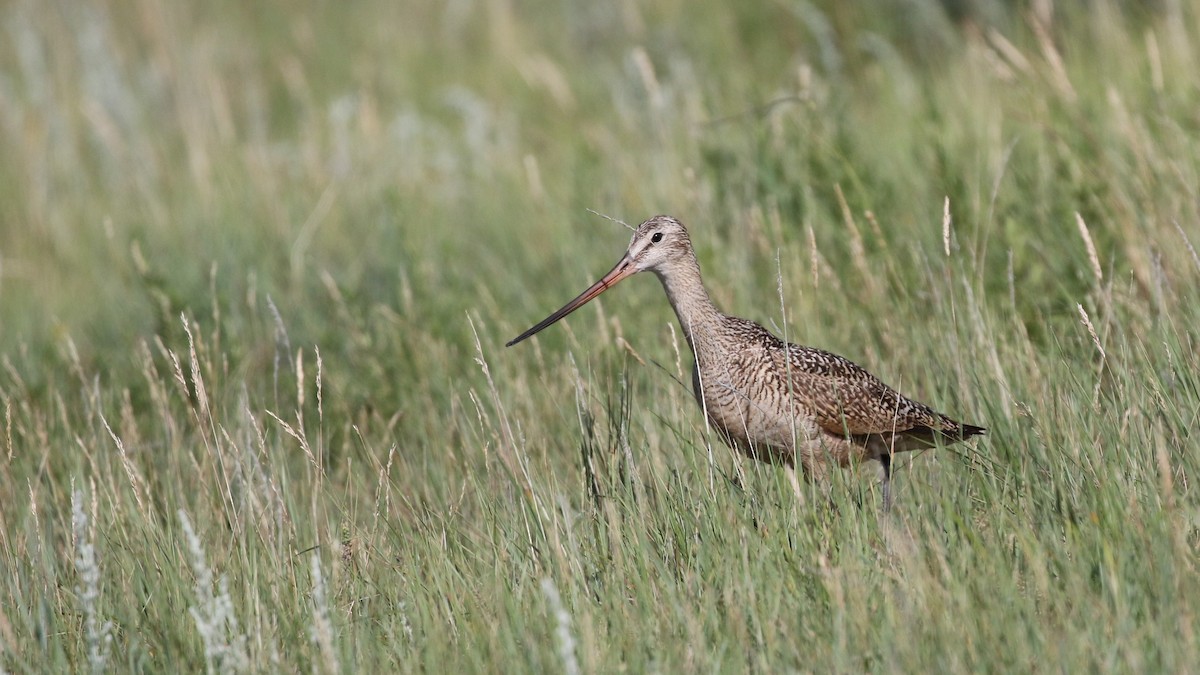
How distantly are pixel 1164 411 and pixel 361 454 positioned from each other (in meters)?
2.95

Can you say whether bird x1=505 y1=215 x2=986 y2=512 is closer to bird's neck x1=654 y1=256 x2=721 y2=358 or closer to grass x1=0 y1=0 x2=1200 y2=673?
bird's neck x1=654 y1=256 x2=721 y2=358

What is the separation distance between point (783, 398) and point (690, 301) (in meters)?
0.57

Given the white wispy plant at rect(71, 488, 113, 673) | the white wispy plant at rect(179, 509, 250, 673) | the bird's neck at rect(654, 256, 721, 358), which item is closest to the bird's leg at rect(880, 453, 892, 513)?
the bird's neck at rect(654, 256, 721, 358)

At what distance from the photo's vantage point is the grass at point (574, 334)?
3418 millimetres

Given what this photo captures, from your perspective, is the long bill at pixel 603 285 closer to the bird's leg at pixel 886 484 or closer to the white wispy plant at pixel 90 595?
the bird's leg at pixel 886 484

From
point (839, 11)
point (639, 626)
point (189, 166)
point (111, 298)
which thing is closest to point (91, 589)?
point (639, 626)

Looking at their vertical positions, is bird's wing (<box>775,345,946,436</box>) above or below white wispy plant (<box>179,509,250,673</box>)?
below

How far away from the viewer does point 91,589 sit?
3.30m

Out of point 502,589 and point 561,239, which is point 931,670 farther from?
point 561,239

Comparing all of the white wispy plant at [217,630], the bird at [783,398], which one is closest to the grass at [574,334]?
the white wispy plant at [217,630]

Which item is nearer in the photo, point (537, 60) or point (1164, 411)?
point (1164, 411)

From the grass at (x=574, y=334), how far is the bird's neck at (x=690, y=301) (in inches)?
10.5

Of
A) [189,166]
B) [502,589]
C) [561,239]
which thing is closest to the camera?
[502,589]

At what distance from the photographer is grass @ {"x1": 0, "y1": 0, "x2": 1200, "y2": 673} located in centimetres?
342
